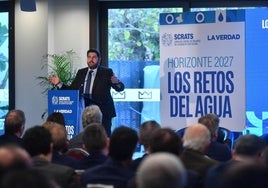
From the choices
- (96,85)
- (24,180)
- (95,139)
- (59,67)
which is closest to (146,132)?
(95,139)

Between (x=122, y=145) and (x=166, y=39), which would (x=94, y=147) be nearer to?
(x=122, y=145)

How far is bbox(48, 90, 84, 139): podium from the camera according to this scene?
717cm

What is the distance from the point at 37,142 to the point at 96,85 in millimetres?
3734

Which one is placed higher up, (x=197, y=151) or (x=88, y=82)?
(x=88, y=82)

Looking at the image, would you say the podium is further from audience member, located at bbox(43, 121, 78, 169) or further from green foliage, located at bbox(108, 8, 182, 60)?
audience member, located at bbox(43, 121, 78, 169)

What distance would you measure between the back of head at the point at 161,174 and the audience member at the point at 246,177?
0.20 metres

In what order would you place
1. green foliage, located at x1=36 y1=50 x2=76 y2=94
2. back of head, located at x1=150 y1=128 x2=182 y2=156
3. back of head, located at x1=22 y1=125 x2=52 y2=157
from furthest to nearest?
green foliage, located at x1=36 y1=50 x2=76 y2=94
back of head, located at x1=22 y1=125 x2=52 y2=157
back of head, located at x1=150 y1=128 x2=182 y2=156

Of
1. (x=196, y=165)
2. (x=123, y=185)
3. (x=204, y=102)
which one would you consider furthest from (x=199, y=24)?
(x=123, y=185)

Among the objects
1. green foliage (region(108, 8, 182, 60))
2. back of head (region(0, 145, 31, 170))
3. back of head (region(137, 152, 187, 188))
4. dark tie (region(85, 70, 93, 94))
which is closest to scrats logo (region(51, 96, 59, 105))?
dark tie (region(85, 70, 93, 94))

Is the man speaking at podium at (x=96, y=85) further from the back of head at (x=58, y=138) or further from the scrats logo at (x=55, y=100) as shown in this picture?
the back of head at (x=58, y=138)

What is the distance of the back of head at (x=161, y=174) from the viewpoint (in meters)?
2.04

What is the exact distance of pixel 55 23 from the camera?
8656mm

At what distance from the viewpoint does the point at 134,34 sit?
895 cm

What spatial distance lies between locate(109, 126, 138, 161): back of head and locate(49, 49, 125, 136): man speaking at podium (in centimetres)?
375
